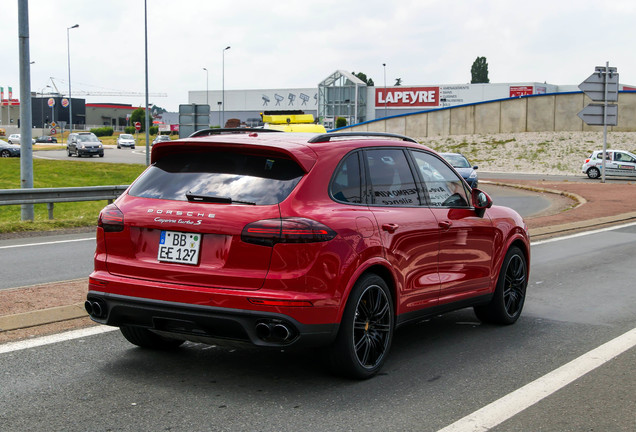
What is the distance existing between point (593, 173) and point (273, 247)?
1621 inches

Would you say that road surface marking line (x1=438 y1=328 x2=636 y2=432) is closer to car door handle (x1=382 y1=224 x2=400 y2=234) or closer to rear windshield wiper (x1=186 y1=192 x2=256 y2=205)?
car door handle (x1=382 y1=224 x2=400 y2=234)

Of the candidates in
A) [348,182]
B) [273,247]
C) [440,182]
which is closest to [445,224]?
[440,182]

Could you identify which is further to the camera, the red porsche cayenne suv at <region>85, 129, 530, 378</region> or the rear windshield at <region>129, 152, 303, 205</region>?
the rear windshield at <region>129, 152, 303, 205</region>

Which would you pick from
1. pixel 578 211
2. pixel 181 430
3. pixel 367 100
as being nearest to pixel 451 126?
pixel 578 211

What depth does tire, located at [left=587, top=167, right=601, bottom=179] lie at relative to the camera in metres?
43.1

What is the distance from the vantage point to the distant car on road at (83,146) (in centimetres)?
5628

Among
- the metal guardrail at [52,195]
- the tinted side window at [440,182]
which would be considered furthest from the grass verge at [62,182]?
the tinted side window at [440,182]

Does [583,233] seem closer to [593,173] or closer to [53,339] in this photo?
[53,339]

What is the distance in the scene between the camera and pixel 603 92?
35562 mm

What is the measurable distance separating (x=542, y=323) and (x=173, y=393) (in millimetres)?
3889

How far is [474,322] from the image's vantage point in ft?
25.0

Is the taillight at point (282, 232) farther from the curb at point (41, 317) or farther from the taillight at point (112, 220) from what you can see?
the curb at point (41, 317)

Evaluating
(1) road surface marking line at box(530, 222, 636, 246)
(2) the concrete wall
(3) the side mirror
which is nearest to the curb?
(3) the side mirror

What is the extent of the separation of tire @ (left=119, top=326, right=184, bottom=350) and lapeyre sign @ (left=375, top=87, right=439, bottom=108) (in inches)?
4194
